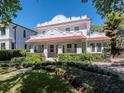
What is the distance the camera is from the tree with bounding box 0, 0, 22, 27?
1587cm

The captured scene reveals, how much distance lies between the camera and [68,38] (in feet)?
102

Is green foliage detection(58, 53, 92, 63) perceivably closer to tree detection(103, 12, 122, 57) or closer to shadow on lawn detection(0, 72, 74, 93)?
tree detection(103, 12, 122, 57)

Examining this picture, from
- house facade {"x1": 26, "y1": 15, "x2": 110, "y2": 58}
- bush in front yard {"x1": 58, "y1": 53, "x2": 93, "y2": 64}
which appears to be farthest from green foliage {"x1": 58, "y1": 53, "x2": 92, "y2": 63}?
house facade {"x1": 26, "y1": 15, "x2": 110, "y2": 58}

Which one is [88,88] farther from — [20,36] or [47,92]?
[20,36]

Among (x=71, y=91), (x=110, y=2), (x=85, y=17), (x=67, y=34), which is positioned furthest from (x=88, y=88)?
(x=85, y=17)

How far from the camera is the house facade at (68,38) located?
101 ft

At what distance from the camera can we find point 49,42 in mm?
33938

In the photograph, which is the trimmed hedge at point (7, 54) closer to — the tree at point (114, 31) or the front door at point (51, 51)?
the front door at point (51, 51)

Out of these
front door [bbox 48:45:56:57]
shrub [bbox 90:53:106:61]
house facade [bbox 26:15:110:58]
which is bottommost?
shrub [bbox 90:53:106:61]

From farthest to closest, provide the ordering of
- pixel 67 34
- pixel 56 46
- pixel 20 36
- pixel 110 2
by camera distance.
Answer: pixel 20 36, pixel 56 46, pixel 67 34, pixel 110 2

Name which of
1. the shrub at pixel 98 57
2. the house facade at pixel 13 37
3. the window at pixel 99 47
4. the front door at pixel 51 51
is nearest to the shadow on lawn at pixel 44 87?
the shrub at pixel 98 57

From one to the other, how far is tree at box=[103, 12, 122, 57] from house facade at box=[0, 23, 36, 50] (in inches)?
742

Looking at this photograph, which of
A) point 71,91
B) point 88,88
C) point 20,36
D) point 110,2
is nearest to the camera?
point 88,88

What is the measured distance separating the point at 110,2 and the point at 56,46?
75.0 feet
